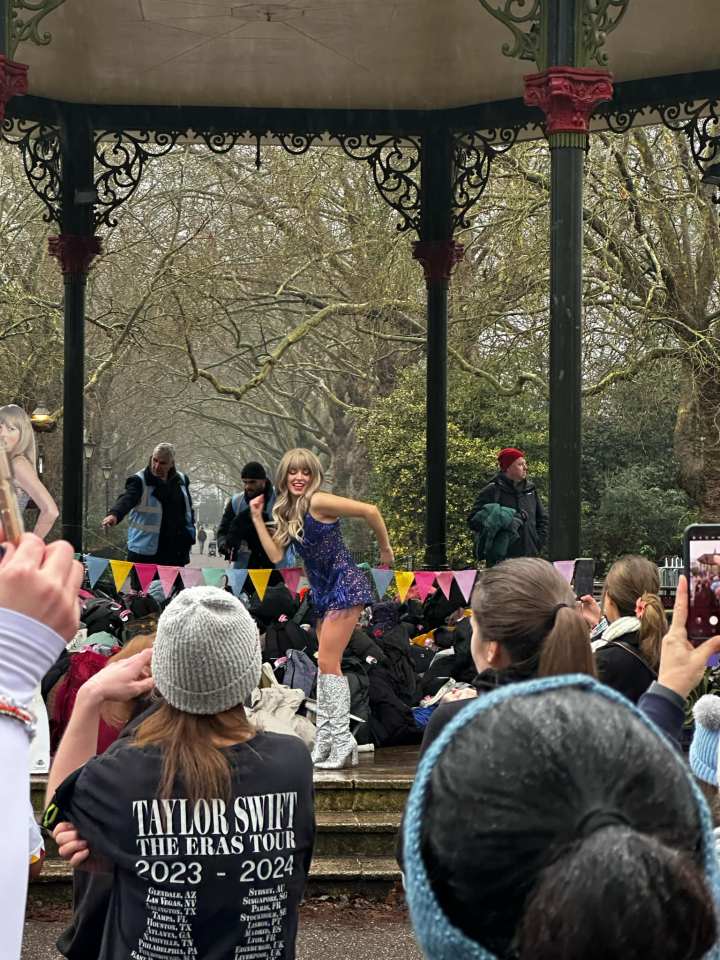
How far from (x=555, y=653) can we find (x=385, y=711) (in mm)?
5160

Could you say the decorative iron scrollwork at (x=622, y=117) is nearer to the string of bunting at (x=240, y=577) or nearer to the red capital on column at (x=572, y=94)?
the red capital on column at (x=572, y=94)

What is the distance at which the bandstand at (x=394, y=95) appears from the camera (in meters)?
8.50

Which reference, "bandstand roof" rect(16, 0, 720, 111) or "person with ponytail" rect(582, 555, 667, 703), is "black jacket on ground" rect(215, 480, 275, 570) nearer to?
"bandstand roof" rect(16, 0, 720, 111)

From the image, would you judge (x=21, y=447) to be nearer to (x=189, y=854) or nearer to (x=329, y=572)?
(x=189, y=854)

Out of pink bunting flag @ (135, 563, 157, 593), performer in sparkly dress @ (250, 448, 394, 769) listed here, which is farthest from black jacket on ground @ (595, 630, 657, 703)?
pink bunting flag @ (135, 563, 157, 593)

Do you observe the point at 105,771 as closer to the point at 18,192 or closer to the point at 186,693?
the point at 186,693

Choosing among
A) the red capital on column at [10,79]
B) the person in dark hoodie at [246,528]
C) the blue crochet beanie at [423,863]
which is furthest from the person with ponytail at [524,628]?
the person in dark hoodie at [246,528]

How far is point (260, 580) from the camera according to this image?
901cm

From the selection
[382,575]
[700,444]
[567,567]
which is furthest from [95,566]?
[700,444]

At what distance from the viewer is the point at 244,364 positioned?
32.6 meters

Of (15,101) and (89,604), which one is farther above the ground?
(15,101)

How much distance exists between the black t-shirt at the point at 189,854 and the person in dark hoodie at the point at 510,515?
7.91 m

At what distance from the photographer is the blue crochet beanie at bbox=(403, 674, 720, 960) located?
47.4 inches

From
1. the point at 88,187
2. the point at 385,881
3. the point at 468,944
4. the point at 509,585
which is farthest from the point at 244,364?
the point at 468,944
